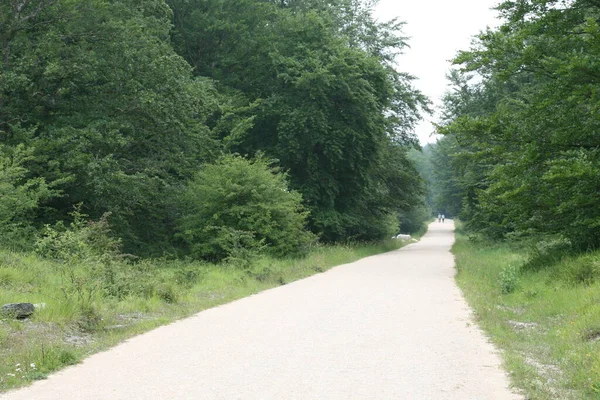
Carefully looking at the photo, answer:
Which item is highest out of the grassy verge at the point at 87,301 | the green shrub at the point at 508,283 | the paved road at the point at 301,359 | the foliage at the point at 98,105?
the foliage at the point at 98,105

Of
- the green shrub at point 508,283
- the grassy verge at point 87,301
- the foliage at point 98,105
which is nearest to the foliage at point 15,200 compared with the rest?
the foliage at point 98,105

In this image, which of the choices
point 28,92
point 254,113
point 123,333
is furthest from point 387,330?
point 254,113

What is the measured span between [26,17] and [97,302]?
13.4 meters

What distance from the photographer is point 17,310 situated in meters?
8.21

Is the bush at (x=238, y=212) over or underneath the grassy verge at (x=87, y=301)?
over

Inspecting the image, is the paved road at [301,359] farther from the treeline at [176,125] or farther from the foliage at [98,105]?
the foliage at [98,105]

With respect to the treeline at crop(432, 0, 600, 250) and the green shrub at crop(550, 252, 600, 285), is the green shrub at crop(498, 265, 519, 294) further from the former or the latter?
the treeline at crop(432, 0, 600, 250)

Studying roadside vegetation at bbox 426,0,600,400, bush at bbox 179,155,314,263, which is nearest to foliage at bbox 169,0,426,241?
bush at bbox 179,155,314,263

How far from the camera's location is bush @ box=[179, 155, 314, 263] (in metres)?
20.0

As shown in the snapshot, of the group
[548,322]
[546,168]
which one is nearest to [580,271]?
[548,322]

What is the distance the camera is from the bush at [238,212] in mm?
20016

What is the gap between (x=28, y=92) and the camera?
18875 mm

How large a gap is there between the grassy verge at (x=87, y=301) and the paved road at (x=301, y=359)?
1.22ft

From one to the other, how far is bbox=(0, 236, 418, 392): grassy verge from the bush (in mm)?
3413
